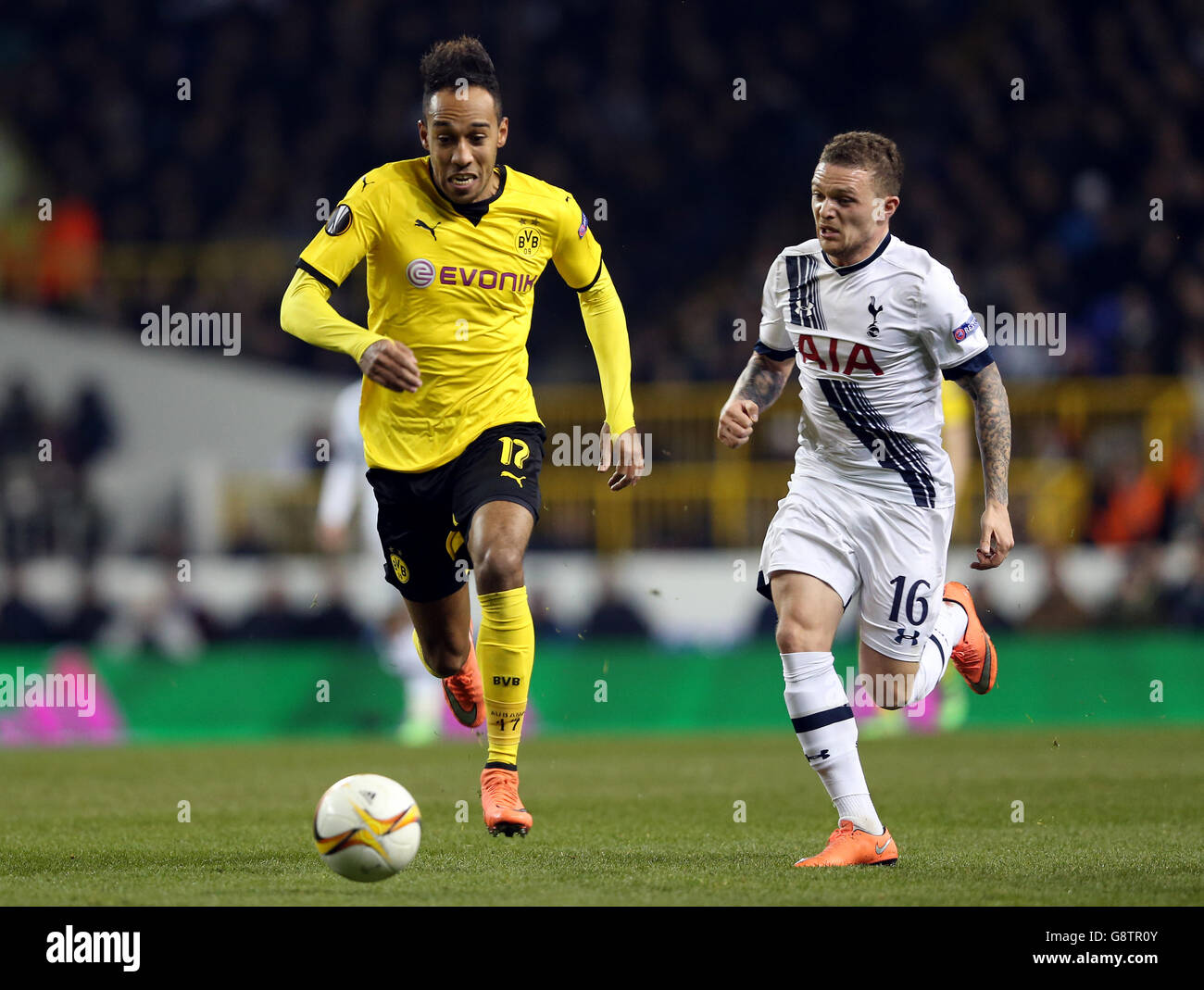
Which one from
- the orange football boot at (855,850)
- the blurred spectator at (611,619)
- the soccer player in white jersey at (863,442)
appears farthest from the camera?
the blurred spectator at (611,619)

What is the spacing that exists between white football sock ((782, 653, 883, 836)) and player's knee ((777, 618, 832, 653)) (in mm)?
22

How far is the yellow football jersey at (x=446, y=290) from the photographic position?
639 centimetres

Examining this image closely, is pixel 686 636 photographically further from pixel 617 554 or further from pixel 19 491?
pixel 19 491

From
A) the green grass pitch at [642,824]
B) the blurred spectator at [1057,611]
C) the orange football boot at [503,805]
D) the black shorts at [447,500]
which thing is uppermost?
the black shorts at [447,500]

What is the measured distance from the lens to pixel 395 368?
18.5 feet

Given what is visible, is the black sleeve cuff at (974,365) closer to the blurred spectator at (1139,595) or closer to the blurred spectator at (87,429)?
the blurred spectator at (1139,595)

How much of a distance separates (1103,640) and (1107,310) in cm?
444

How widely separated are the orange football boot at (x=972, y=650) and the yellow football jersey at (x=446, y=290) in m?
1.88

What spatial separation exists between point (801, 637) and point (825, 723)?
292 millimetres

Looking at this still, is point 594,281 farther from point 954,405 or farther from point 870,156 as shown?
point 954,405

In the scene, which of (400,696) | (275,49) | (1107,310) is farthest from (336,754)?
(275,49)

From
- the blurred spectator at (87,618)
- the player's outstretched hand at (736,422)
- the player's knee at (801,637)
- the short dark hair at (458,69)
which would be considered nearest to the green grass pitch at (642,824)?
the player's knee at (801,637)

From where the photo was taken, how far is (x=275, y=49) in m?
20.8

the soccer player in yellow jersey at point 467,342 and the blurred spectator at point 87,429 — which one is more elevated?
the blurred spectator at point 87,429
